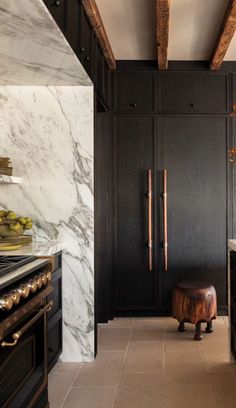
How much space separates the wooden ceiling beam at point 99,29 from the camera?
10.6ft

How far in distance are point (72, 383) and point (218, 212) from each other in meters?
2.52

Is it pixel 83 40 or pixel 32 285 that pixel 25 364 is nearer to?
pixel 32 285

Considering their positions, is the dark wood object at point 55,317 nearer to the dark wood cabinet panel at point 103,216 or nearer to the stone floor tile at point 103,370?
the stone floor tile at point 103,370

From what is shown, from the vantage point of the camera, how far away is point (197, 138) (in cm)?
475

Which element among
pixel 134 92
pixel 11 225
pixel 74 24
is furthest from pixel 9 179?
pixel 134 92

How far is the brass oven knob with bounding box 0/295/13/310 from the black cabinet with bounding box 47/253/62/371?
1.16 meters

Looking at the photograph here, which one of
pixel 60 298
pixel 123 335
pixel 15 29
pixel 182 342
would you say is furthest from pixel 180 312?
pixel 15 29

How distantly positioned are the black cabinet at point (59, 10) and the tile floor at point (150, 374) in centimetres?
229

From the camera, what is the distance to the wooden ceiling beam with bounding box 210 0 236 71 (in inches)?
131

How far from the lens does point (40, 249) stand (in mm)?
2879

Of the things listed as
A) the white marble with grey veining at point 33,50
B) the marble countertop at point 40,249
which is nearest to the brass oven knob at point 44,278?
the marble countertop at point 40,249

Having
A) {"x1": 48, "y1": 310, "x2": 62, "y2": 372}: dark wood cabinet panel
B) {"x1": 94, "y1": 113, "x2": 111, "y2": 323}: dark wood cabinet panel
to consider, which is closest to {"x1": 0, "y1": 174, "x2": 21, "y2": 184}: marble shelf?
{"x1": 48, "y1": 310, "x2": 62, "y2": 372}: dark wood cabinet panel

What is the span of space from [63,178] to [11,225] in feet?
2.16

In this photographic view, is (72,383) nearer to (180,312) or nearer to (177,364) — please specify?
(177,364)
